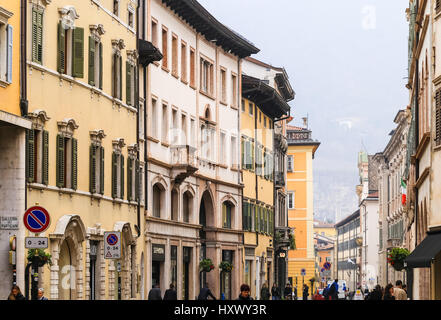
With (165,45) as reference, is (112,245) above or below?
below

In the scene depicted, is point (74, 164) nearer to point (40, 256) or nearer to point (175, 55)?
point (40, 256)

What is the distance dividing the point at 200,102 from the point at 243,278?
14140 millimetres

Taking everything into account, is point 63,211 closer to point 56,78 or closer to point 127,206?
point 56,78

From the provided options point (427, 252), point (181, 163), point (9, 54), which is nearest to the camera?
point (427, 252)

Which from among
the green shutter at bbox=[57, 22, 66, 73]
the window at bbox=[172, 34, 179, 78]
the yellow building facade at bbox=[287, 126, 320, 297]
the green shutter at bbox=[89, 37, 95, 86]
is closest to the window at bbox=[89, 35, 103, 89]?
the green shutter at bbox=[89, 37, 95, 86]

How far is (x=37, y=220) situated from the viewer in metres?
22.7

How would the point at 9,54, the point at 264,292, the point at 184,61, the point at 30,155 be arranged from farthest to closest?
the point at 264,292 → the point at 184,61 → the point at 30,155 → the point at 9,54

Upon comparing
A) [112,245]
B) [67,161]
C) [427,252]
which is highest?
[67,161]

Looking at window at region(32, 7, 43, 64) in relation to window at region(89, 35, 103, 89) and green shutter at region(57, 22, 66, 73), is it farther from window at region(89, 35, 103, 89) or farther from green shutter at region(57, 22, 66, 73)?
window at region(89, 35, 103, 89)

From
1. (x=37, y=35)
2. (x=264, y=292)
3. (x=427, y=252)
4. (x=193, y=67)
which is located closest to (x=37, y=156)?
(x=37, y=35)

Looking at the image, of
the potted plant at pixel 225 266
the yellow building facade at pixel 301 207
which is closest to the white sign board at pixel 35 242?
the potted plant at pixel 225 266

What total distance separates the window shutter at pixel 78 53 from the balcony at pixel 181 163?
15.3m

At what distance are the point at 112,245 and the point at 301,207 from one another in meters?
87.7
